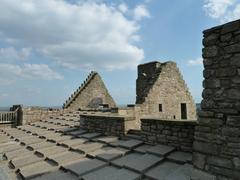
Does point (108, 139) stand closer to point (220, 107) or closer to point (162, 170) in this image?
point (162, 170)

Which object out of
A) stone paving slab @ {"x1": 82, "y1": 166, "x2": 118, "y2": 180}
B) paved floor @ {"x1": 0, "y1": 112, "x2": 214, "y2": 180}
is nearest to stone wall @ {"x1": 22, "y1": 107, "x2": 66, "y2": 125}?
paved floor @ {"x1": 0, "y1": 112, "x2": 214, "y2": 180}

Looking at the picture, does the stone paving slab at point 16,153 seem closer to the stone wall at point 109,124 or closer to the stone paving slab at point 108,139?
the stone paving slab at point 108,139

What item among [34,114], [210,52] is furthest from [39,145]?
[34,114]

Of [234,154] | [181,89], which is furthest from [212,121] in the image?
[181,89]

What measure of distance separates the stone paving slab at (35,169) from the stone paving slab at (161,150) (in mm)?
2500

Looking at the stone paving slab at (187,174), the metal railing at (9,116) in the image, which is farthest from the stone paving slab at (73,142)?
the metal railing at (9,116)

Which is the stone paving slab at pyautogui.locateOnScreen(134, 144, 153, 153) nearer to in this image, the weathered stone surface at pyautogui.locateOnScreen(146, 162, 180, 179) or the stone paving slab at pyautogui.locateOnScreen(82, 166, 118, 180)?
the weathered stone surface at pyautogui.locateOnScreen(146, 162, 180, 179)

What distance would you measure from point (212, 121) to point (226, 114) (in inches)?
10.7

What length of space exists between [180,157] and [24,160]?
4.23 m

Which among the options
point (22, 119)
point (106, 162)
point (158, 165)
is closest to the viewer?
point (158, 165)

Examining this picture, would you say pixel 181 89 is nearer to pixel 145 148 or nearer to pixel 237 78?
pixel 145 148

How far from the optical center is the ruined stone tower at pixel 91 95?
16594 millimetres

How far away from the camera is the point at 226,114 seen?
3.53 m

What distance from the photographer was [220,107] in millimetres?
3611
